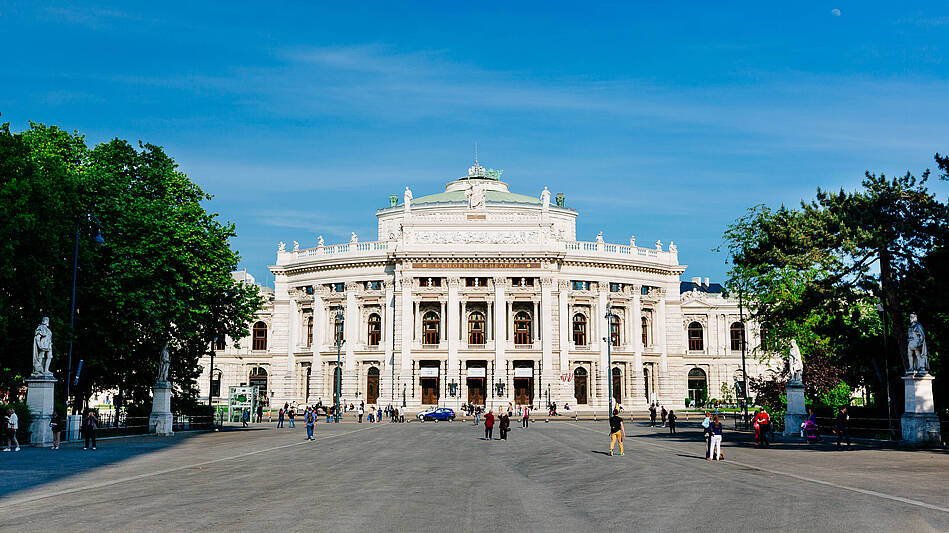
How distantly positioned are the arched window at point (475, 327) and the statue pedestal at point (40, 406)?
174 ft

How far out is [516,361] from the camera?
80.6 metres

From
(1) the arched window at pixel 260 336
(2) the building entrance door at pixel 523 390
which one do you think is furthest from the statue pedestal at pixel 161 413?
(1) the arched window at pixel 260 336

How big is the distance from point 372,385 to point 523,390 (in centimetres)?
1597

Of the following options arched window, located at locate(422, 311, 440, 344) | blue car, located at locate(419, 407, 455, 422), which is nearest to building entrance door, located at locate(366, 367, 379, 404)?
arched window, located at locate(422, 311, 440, 344)

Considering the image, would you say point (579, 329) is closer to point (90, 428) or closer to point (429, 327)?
point (429, 327)

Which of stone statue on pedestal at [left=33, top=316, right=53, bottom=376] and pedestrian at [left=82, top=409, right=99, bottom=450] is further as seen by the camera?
stone statue on pedestal at [left=33, top=316, right=53, bottom=376]

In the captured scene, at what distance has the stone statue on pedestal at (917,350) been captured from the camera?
30125 millimetres

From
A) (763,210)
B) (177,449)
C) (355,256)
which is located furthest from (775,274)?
(355,256)

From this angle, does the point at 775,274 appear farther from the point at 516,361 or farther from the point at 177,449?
the point at 516,361

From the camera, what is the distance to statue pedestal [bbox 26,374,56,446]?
105 feet

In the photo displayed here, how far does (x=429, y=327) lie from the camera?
83.6 meters

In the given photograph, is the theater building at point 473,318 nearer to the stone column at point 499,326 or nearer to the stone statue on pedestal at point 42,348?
the stone column at point 499,326

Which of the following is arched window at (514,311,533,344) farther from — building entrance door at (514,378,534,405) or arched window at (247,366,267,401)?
arched window at (247,366,267,401)

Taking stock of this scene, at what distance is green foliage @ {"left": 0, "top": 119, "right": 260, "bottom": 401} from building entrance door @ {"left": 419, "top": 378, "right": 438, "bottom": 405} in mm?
36144
